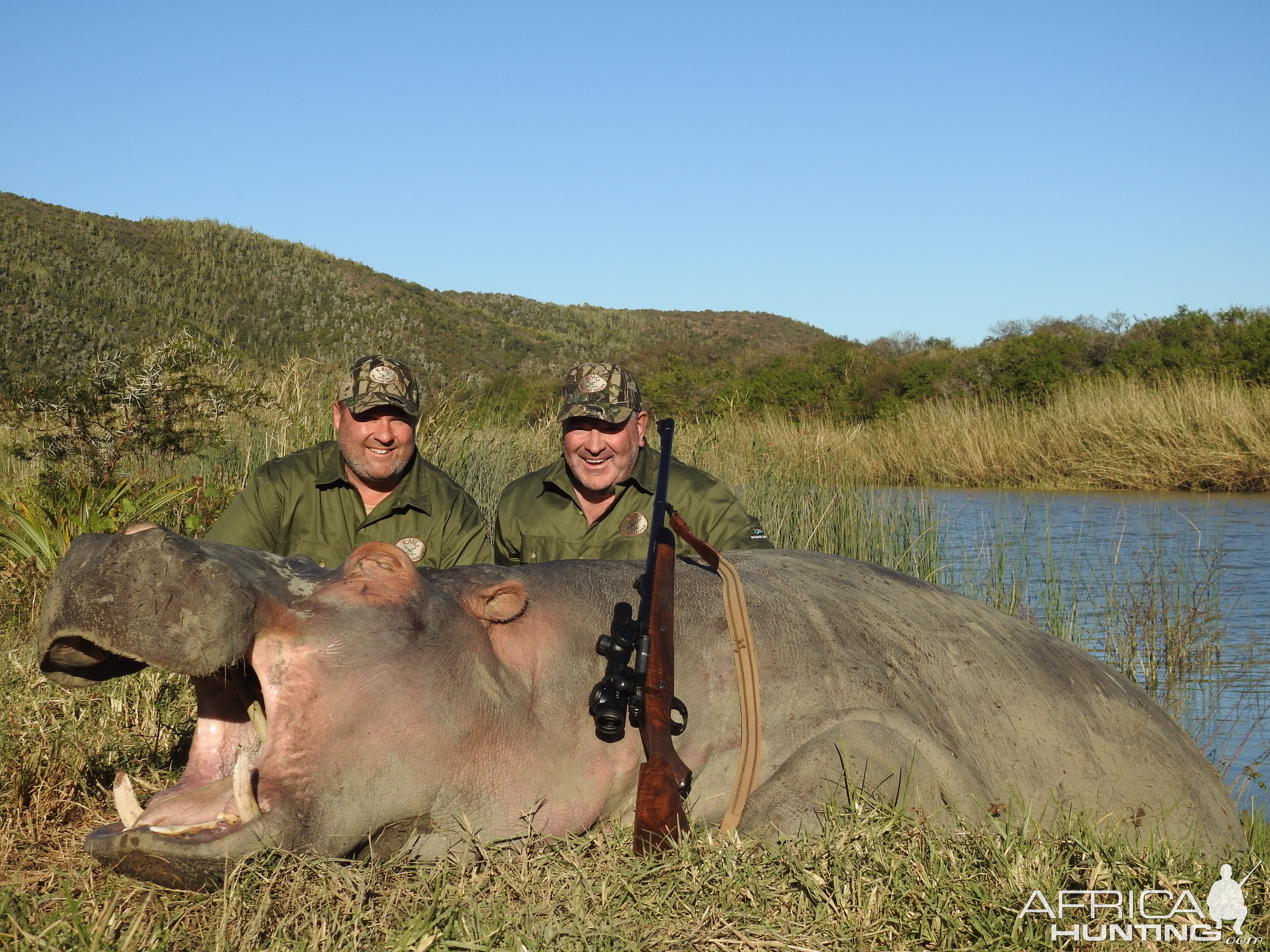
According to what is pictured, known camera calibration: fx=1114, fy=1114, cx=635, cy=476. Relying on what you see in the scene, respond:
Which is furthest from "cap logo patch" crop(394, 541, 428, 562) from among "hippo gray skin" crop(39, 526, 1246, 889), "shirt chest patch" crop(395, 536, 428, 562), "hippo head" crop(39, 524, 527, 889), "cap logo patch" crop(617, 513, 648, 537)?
"cap logo patch" crop(617, 513, 648, 537)

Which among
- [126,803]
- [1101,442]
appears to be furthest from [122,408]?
[1101,442]

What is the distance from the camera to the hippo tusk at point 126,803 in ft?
6.85

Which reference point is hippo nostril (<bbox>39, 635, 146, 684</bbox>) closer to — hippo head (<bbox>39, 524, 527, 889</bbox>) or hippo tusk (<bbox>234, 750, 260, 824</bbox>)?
hippo head (<bbox>39, 524, 527, 889</bbox>)

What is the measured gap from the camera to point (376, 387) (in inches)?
199

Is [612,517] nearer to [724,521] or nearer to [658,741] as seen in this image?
[724,521]

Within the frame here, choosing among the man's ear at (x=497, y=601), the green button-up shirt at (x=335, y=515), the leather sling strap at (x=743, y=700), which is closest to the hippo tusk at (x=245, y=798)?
the man's ear at (x=497, y=601)

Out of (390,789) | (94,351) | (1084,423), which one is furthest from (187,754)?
(94,351)

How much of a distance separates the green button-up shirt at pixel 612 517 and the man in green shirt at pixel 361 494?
0.59ft

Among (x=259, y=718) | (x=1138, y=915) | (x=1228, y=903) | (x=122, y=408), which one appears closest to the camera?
(x=259, y=718)

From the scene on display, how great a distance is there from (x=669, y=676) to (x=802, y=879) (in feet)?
1.79

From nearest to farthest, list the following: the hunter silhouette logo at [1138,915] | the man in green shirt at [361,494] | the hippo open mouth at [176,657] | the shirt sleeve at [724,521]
Answer: 1. the hippo open mouth at [176,657]
2. the hunter silhouette logo at [1138,915]
3. the shirt sleeve at [724,521]
4. the man in green shirt at [361,494]

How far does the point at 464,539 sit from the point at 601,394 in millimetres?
995

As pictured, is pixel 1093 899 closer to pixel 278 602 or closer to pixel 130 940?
pixel 278 602

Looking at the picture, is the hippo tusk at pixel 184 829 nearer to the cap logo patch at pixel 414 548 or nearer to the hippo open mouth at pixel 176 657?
the hippo open mouth at pixel 176 657
